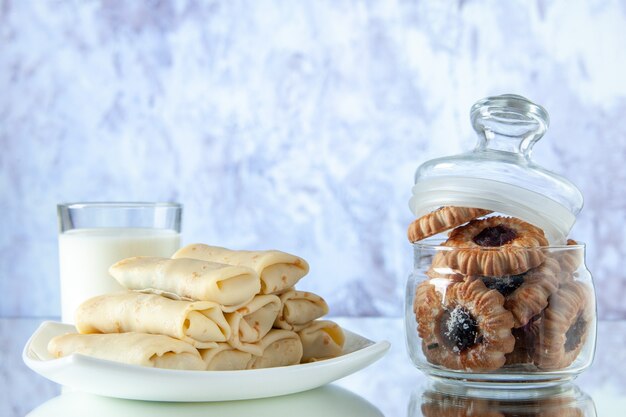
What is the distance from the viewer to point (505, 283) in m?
0.89

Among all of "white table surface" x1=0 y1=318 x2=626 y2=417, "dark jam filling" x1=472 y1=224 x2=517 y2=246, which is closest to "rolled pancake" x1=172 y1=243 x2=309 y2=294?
"white table surface" x1=0 y1=318 x2=626 y2=417

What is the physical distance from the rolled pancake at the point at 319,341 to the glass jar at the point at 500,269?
15 cm

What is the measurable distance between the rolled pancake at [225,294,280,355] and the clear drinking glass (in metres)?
0.18

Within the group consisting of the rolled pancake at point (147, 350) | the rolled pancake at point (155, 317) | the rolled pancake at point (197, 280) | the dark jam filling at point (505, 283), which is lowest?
the rolled pancake at point (147, 350)

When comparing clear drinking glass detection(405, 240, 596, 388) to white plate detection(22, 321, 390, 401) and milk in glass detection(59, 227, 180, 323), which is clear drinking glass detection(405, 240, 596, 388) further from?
milk in glass detection(59, 227, 180, 323)

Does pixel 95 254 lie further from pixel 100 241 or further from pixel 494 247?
pixel 494 247

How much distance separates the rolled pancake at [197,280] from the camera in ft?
3.22

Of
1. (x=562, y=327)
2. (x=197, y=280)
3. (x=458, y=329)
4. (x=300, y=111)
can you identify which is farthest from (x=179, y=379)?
(x=300, y=111)

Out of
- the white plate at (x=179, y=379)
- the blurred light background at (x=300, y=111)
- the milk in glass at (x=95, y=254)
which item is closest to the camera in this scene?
the white plate at (x=179, y=379)

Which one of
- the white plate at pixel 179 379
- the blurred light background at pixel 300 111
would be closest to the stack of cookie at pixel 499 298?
the white plate at pixel 179 379

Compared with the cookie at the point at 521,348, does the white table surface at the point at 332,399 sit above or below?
below

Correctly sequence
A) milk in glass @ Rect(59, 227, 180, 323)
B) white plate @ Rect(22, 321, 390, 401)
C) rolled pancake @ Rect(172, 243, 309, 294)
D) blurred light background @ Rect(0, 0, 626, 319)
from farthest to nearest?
blurred light background @ Rect(0, 0, 626, 319), milk in glass @ Rect(59, 227, 180, 323), rolled pancake @ Rect(172, 243, 309, 294), white plate @ Rect(22, 321, 390, 401)

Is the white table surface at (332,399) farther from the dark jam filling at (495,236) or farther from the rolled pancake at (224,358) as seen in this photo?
the dark jam filling at (495,236)

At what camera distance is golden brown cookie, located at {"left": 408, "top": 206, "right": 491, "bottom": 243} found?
93cm
